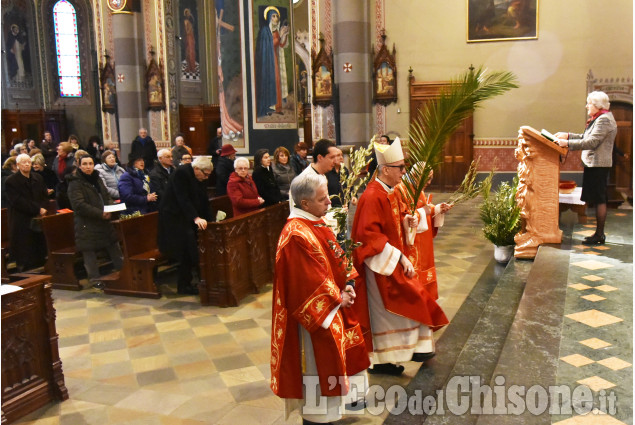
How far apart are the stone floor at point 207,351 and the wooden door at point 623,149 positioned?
4187 millimetres

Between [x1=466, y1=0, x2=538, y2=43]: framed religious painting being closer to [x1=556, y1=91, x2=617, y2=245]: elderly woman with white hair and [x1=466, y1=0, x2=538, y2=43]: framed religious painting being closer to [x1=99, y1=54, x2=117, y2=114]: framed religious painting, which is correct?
[x1=556, y1=91, x2=617, y2=245]: elderly woman with white hair

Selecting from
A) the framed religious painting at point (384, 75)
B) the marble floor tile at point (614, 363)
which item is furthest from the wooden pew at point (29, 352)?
the framed religious painting at point (384, 75)

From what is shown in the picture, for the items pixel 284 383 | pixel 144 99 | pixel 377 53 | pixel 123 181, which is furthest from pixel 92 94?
pixel 284 383

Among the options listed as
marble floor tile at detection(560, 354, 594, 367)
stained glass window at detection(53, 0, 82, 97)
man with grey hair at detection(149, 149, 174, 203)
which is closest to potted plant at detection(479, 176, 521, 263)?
marble floor tile at detection(560, 354, 594, 367)

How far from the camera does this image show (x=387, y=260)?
397cm

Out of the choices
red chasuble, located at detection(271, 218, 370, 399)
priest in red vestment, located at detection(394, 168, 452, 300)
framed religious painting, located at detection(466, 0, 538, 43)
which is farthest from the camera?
framed religious painting, located at detection(466, 0, 538, 43)

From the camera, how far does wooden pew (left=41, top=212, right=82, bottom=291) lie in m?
7.23

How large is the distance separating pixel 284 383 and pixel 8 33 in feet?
69.9

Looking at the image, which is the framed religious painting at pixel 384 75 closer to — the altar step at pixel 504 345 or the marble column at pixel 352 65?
the marble column at pixel 352 65

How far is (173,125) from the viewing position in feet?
58.2

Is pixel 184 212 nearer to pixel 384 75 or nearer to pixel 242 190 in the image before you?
pixel 242 190

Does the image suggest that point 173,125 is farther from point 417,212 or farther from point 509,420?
point 509,420

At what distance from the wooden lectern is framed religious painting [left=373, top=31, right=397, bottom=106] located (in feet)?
25.8

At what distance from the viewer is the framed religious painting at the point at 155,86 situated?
17.3 m
